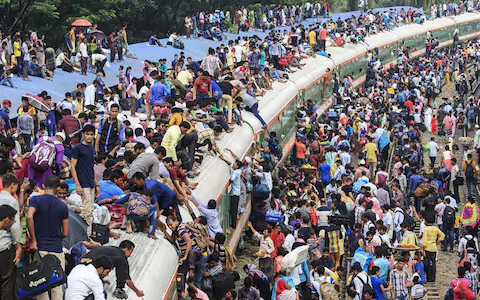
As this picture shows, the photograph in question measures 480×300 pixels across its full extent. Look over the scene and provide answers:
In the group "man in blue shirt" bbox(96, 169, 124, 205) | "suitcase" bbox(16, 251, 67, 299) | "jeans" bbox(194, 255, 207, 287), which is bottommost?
"jeans" bbox(194, 255, 207, 287)

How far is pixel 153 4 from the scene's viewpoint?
42.6m

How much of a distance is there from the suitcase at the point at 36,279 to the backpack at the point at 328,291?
6.45m

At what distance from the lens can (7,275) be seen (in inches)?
281

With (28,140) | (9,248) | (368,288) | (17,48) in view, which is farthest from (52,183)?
(17,48)

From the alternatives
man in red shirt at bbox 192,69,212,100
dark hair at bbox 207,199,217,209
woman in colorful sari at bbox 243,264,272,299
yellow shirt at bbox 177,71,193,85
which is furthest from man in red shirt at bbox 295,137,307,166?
dark hair at bbox 207,199,217,209

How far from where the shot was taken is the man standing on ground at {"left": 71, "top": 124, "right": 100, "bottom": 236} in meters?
9.72

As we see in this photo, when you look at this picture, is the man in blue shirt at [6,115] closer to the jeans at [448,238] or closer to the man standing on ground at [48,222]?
the man standing on ground at [48,222]

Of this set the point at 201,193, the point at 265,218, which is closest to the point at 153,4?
the point at 265,218

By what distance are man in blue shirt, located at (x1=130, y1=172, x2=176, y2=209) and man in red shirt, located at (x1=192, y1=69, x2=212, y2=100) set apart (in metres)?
6.54

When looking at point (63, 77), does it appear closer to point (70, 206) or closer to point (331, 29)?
point (70, 206)

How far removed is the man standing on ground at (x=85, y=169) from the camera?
9.72 metres

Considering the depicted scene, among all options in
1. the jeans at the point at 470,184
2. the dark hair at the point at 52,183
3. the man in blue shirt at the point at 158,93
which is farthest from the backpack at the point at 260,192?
the dark hair at the point at 52,183

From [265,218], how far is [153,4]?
28.4 metres

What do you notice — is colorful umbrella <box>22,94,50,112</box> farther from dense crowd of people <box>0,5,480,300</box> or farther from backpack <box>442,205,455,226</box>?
backpack <box>442,205,455,226</box>
